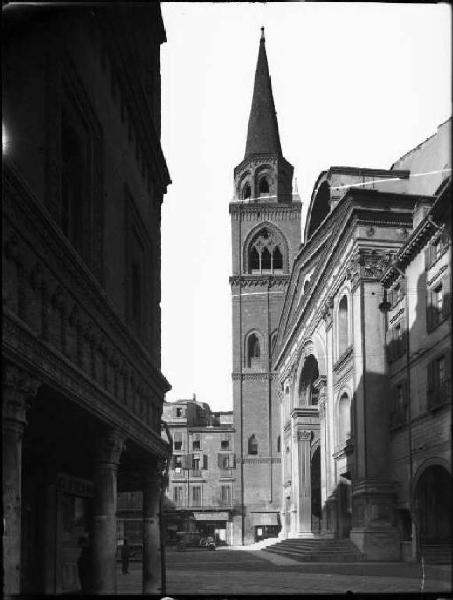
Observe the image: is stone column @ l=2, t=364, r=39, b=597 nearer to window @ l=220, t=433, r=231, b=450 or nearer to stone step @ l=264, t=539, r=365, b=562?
stone step @ l=264, t=539, r=365, b=562

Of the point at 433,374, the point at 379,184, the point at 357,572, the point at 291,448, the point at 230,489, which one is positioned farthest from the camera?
the point at 291,448

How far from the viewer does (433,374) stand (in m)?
7.75

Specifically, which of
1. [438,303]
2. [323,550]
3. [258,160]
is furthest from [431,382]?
[323,550]

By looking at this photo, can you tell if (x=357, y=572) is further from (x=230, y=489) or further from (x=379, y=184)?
(x=379, y=184)

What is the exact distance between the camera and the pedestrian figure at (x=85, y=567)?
29.5 ft

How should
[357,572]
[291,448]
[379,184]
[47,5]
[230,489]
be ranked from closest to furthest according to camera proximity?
1. [47,5]
2. [357,572]
3. [379,184]
4. [230,489]
5. [291,448]

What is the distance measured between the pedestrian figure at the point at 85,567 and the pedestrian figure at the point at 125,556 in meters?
0.36

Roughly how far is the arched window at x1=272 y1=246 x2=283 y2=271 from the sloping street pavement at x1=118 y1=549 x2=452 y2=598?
5.32 metres

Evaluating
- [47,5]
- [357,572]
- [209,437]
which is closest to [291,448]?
[209,437]

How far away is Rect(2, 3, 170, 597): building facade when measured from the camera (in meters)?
7.73

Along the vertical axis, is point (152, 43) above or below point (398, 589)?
above

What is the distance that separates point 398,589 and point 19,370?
3.68 meters

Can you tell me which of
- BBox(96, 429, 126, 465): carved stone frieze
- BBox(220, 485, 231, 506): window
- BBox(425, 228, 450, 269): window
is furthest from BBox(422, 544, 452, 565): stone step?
BBox(220, 485, 231, 506): window

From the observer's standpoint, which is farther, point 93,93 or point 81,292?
point 81,292
